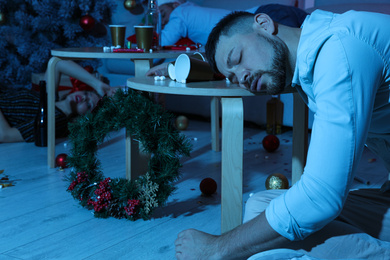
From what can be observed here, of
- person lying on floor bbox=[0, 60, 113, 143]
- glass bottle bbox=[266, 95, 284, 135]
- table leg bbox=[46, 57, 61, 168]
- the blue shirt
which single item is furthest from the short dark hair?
glass bottle bbox=[266, 95, 284, 135]

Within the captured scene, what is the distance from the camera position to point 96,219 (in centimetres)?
Result: 153

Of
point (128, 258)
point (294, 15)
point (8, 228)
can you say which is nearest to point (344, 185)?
point (128, 258)

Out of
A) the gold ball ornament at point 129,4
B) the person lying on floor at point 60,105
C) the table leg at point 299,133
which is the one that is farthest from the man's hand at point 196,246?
the gold ball ornament at point 129,4

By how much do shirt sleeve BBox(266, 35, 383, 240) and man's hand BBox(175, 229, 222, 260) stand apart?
0.63ft

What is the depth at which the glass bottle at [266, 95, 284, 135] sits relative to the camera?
2797 millimetres

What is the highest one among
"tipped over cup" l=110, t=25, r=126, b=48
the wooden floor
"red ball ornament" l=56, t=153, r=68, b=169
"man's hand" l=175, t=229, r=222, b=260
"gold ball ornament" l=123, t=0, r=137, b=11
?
"gold ball ornament" l=123, t=0, r=137, b=11

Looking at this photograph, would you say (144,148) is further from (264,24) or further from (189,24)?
(189,24)

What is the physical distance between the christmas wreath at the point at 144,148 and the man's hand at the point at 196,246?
51 centimetres

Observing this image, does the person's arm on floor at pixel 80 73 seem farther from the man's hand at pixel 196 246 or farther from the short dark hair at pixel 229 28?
the man's hand at pixel 196 246

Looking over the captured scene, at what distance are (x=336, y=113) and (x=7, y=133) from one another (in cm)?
221

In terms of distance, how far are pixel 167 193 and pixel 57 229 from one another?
1.14 feet

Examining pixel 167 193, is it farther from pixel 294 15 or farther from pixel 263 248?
pixel 294 15

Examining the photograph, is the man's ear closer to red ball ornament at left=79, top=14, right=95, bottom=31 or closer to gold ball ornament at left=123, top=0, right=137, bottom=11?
red ball ornament at left=79, top=14, right=95, bottom=31

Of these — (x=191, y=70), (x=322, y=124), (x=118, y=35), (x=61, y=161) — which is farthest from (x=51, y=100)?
(x=322, y=124)
